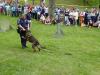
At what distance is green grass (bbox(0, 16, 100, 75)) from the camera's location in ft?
53.2

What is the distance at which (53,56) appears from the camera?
19.0 meters

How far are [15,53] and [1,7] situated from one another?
19.7 metres

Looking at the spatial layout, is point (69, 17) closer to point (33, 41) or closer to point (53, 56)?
point (33, 41)

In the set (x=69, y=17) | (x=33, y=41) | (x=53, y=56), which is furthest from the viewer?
(x=69, y=17)

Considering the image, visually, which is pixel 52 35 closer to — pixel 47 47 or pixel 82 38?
pixel 82 38

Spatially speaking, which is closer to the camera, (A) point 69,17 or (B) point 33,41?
(B) point 33,41

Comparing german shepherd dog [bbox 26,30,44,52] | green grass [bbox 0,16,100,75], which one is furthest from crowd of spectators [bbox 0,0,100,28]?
german shepherd dog [bbox 26,30,44,52]

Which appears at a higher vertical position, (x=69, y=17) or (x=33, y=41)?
(x=33, y=41)

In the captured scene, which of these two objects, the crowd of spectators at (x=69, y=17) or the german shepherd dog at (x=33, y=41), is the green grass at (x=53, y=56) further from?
the crowd of spectators at (x=69, y=17)

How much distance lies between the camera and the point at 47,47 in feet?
70.6

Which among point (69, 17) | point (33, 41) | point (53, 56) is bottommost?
point (53, 56)

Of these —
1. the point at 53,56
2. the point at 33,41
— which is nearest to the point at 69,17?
the point at 33,41

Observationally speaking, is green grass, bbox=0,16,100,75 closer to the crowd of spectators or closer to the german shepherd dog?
the german shepherd dog

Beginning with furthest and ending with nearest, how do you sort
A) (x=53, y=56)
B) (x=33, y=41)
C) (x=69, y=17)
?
(x=69, y=17), (x=33, y=41), (x=53, y=56)
